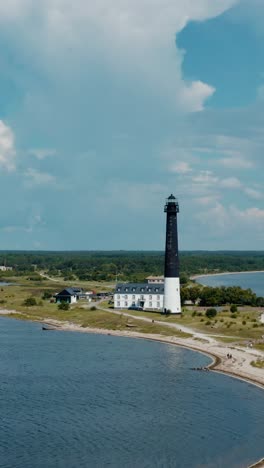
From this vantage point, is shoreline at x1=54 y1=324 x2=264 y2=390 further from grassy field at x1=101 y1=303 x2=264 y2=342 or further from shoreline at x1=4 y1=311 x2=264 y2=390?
grassy field at x1=101 y1=303 x2=264 y2=342

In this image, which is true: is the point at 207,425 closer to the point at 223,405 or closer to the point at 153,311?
the point at 223,405

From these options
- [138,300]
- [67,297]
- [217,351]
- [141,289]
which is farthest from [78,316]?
[217,351]

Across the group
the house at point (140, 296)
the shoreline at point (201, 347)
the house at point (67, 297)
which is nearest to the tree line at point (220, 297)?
the house at point (140, 296)

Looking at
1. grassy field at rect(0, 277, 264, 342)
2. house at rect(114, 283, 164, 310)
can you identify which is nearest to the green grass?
grassy field at rect(0, 277, 264, 342)

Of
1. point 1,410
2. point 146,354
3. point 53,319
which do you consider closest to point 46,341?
point 146,354

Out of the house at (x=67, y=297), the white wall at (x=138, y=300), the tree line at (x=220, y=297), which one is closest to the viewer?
the white wall at (x=138, y=300)

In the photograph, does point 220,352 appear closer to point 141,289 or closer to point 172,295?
point 172,295

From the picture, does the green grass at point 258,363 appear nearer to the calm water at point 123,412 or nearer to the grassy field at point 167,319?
the calm water at point 123,412
